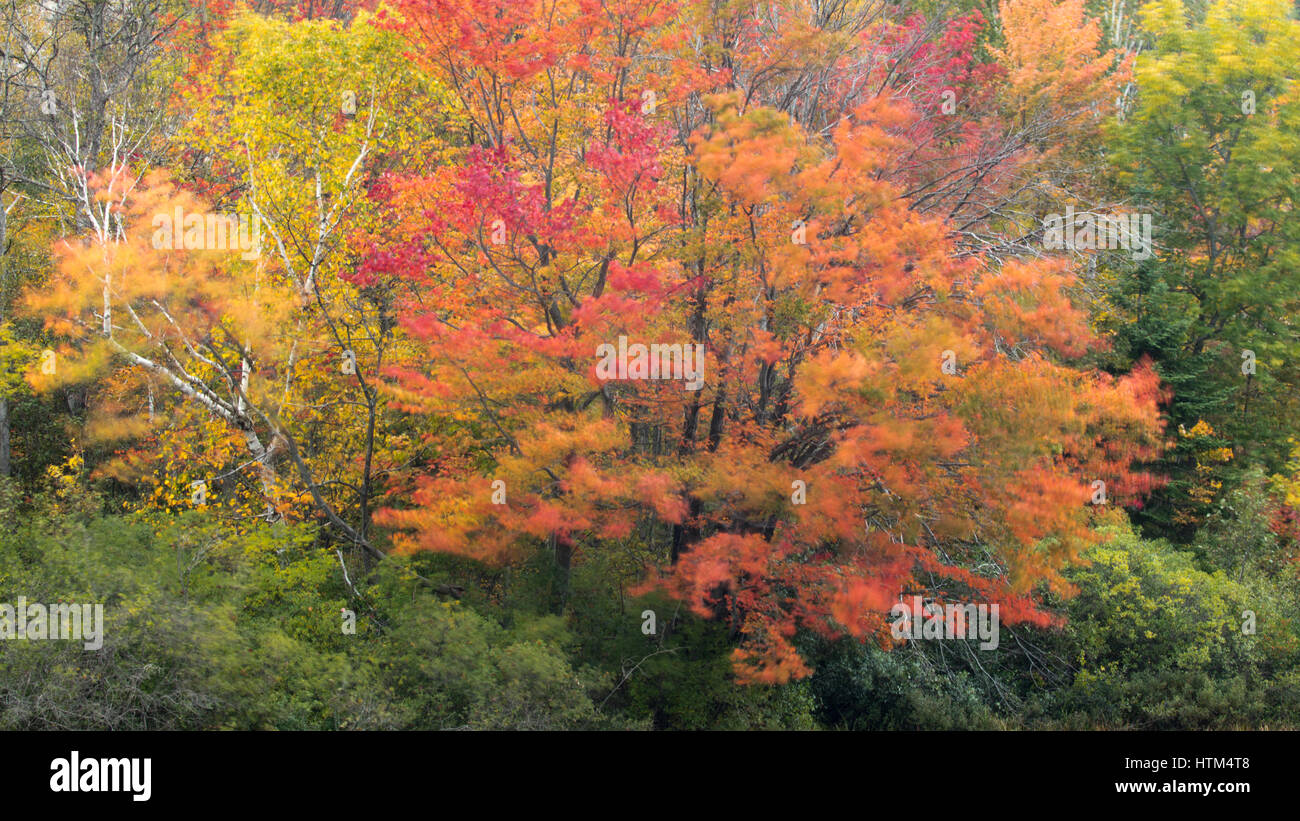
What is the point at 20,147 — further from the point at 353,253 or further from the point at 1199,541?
the point at 1199,541

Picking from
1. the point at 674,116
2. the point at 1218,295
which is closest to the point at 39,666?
the point at 674,116

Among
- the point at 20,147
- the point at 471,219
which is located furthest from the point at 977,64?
the point at 20,147

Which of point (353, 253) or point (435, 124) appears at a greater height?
point (435, 124)

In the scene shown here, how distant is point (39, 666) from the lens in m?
10.5

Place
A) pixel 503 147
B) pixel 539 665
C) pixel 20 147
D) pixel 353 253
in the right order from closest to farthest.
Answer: pixel 539 665, pixel 503 147, pixel 353 253, pixel 20 147

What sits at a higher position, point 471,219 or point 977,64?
point 977,64

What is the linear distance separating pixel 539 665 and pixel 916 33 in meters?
14.2

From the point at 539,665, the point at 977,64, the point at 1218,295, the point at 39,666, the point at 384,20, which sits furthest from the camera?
the point at 977,64

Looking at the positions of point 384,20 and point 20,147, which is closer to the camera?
point 384,20

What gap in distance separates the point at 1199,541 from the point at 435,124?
19215 millimetres

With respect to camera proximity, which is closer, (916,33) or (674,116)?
(674,116)

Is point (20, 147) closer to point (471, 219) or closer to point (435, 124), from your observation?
point (435, 124)
